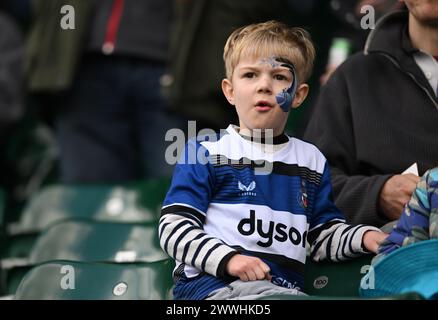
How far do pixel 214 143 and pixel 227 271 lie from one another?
38cm

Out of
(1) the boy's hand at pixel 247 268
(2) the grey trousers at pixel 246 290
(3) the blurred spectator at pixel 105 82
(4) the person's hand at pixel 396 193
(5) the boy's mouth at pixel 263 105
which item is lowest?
(2) the grey trousers at pixel 246 290

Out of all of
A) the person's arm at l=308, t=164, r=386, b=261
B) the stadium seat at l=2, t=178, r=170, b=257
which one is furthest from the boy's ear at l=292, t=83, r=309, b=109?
the stadium seat at l=2, t=178, r=170, b=257

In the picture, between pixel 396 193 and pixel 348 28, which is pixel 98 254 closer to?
pixel 396 193

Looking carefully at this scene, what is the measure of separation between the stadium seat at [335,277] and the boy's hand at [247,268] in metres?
0.42

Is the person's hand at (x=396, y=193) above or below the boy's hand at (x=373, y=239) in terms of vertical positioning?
above

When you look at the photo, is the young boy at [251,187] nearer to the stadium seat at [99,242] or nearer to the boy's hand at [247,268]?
the boy's hand at [247,268]

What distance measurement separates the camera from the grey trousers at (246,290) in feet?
9.71

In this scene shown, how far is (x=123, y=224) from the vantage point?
432cm

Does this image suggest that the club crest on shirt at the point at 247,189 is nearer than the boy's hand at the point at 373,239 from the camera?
Yes

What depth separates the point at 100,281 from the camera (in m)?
3.63

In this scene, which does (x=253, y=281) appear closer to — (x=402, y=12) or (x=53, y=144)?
(x=402, y=12)

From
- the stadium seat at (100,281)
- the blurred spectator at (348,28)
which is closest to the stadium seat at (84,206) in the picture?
the blurred spectator at (348,28)
